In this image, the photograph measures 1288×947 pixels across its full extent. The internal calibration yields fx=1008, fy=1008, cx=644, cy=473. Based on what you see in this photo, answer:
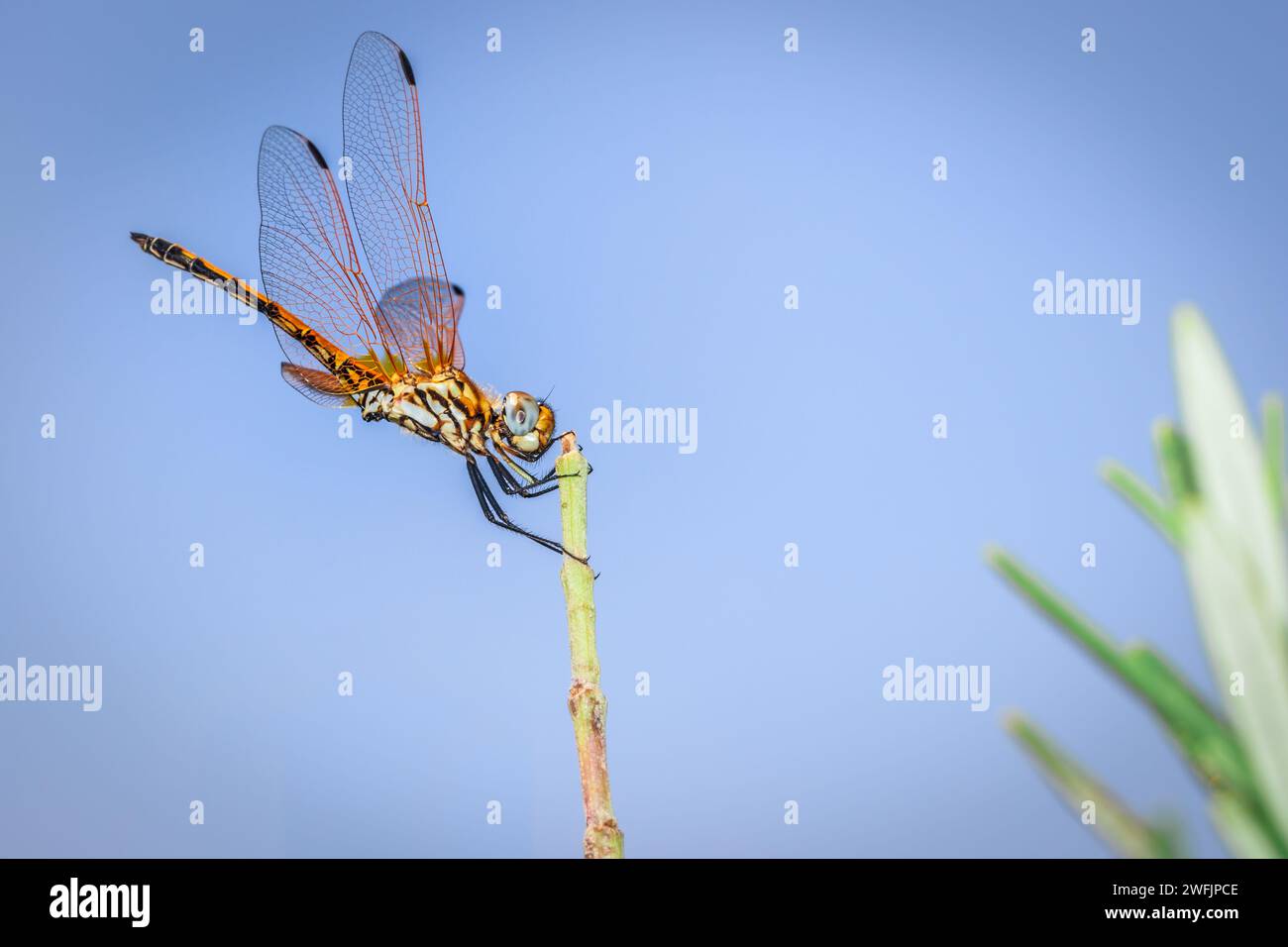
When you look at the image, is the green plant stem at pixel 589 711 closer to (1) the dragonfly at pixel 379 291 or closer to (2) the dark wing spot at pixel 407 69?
(1) the dragonfly at pixel 379 291

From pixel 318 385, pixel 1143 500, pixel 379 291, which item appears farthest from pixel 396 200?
pixel 1143 500

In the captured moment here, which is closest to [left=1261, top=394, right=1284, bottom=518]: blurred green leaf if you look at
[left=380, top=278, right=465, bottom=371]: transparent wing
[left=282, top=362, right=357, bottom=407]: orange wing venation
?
[left=380, top=278, right=465, bottom=371]: transparent wing

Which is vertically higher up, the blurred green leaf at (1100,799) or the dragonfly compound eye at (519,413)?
the dragonfly compound eye at (519,413)

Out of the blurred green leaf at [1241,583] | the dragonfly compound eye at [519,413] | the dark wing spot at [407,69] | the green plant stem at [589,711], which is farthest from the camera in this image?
the dark wing spot at [407,69]

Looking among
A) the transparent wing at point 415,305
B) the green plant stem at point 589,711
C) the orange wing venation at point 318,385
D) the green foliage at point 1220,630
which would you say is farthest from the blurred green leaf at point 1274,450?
the orange wing venation at point 318,385

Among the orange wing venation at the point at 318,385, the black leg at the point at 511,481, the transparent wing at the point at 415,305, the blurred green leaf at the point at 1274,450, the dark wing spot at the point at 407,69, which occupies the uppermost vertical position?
the dark wing spot at the point at 407,69
